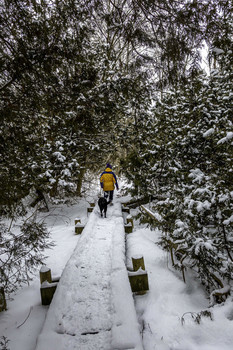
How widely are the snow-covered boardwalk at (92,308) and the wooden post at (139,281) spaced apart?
165 millimetres

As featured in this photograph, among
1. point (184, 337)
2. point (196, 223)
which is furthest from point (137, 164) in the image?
point (184, 337)

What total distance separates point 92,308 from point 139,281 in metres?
0.95

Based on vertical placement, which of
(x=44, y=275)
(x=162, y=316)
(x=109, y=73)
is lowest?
(x=162, y=316)

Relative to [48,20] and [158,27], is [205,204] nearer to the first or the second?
[158,27]

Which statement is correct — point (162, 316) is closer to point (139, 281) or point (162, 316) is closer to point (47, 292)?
point (139, 281)

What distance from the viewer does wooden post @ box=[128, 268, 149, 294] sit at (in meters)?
3.42

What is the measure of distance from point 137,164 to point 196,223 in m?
2.91

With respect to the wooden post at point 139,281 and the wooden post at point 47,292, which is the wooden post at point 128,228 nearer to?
the wooden post at point 139,281

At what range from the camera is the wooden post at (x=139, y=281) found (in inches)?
135

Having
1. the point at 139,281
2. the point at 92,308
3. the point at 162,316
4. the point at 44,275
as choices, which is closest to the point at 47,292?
the point at 44,275

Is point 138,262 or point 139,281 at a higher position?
point 138,262

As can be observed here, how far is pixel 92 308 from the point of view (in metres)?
2.91

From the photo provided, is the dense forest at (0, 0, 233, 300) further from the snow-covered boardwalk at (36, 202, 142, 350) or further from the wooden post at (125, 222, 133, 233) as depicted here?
the wooden post at (125, 222, 133, 233)

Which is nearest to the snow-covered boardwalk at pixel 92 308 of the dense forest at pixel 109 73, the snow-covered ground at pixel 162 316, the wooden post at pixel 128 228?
the snow-covered ground at pixel 162 316
